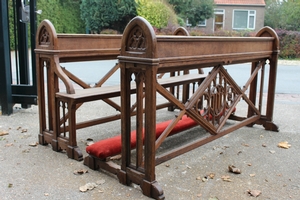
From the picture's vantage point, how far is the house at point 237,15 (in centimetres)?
3278

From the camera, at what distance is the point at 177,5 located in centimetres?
2755

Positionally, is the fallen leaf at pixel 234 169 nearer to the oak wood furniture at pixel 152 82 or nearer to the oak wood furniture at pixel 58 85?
the oak wood furniture at pixel 152 82

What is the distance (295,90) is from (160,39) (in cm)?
705

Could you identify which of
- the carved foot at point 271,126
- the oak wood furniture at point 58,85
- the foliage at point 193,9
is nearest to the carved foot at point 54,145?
the oak wood furniture at point 58,85

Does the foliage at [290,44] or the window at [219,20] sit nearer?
the foliage at [290,44]

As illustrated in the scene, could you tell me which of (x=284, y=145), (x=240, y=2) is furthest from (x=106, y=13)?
(x=284, y=145)

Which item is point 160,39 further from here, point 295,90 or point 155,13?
point 155,13

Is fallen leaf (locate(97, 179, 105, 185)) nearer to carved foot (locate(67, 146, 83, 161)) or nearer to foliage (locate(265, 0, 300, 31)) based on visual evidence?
carved foot (locate(67, 146, 83, 161))

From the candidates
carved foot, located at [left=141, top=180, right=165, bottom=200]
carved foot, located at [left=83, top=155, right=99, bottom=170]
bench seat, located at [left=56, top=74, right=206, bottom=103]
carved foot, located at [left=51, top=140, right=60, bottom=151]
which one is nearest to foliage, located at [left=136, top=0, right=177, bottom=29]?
bench seat, located at [left=56, top=74, right=206, bottom=103]

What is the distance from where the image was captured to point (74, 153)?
384 centimetres

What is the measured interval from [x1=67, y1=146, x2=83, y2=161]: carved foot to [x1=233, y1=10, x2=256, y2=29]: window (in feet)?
104

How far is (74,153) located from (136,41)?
1.59 m

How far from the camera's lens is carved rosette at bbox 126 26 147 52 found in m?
2.87

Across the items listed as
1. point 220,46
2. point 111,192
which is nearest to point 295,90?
point 220,46
